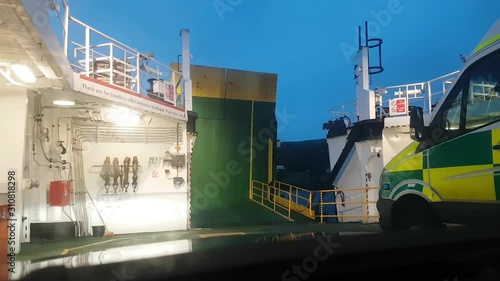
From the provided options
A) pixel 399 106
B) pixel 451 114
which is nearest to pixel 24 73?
pixel 451 114

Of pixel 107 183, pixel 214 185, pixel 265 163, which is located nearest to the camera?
pixel 107 183

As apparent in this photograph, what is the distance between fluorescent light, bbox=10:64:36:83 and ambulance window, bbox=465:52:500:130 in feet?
18.9

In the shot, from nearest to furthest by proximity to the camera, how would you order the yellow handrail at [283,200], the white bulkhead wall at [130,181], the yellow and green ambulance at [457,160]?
the yellow and green ambulance at [457,160] < the white bulkhead wall at [130,181] < the yellow handrail at [283,200]

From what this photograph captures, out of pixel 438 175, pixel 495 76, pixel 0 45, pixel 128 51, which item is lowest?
pixel 438 175

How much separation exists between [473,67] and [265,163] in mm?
10994

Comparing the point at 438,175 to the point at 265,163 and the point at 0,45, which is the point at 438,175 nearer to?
the point at 0,45

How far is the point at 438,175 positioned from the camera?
15.1ft

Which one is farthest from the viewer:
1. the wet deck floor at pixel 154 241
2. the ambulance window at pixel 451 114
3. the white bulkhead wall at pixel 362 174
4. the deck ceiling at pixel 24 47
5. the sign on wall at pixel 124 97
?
the white bulkhead wall at pixel 362 174

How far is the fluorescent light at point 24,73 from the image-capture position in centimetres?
584

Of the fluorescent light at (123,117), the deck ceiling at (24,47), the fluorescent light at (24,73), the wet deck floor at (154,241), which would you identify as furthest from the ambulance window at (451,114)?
the fluorescent light at (123,117)

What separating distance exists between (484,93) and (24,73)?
598cm

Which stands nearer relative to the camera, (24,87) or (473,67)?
(473,67)

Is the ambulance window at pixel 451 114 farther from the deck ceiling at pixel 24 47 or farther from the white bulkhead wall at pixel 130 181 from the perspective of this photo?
the white bulkhead wall at pixel 130 181

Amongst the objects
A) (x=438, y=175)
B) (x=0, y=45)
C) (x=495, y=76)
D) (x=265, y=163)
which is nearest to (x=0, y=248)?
(x=0, y=45)
